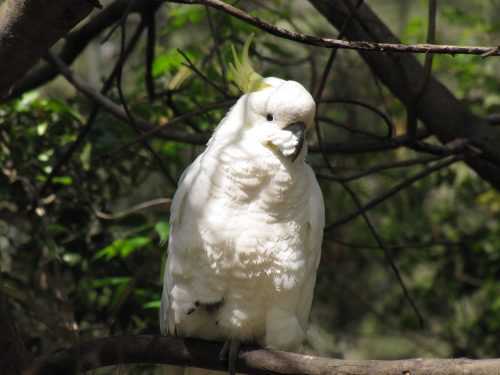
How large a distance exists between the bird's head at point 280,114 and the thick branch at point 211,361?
632 mm

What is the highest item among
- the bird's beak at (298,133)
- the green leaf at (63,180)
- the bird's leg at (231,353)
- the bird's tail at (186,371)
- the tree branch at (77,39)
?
the tree branch at (77,39)

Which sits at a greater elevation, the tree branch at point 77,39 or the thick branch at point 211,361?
the tree branch at point 77,39

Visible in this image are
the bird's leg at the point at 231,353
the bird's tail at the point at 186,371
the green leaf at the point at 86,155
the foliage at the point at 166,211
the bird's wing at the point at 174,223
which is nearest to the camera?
the bird's leg at the point at 231,353

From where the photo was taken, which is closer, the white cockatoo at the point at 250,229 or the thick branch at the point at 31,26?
the thick branch at the point at 31,26

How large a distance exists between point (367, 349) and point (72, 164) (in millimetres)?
3532

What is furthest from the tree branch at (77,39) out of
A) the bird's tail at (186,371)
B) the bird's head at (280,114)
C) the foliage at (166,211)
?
the bird's tail at (186,371)

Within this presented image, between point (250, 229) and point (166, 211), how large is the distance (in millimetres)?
1015

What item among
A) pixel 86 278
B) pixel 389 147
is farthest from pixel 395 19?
pixel 86 278

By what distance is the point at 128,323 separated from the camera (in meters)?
2.83

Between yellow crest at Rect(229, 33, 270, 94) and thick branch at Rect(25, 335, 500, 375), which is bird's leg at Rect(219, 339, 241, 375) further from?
yellow crest at Rect(229, 33, 270, 94)

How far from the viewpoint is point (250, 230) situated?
2.10 meters

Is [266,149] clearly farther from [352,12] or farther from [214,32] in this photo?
[214,32]

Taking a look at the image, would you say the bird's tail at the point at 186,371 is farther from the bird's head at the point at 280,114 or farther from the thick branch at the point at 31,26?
the thick branch at the point at 31,26

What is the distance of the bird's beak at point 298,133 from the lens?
6.89 feet
